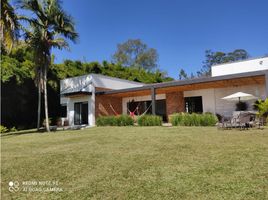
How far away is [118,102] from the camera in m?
20.7

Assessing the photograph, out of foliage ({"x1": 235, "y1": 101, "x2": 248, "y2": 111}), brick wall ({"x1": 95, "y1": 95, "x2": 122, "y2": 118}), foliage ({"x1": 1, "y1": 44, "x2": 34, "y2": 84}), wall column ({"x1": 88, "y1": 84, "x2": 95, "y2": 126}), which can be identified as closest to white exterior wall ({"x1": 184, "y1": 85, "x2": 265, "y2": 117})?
foliage ({"x1": 235, "y1": 101, "x2": 248, "y2": 111})

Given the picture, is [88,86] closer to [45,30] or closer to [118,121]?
[118,121]

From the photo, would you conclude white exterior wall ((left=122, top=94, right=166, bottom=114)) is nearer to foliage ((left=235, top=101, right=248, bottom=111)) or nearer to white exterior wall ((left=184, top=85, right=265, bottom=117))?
white exterior wall ((left=184, top=85, right=265, bottom=117))

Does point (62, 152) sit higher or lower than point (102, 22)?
A: lower

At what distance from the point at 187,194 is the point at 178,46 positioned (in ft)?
88.5

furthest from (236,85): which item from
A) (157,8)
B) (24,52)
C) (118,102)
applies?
(24,52)

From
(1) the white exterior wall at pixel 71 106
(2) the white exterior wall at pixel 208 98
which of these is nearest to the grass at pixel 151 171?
(2) the white exterior wall at pixel 208 98

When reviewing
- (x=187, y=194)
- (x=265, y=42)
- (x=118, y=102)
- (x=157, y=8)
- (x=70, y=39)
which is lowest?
(x=187, y=194)

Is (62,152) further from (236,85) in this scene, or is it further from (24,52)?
(24,52)

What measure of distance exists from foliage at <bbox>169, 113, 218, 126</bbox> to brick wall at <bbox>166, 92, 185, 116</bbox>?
5.10 metres

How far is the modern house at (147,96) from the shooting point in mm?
16516

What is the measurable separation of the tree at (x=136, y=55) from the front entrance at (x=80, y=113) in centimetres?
2508

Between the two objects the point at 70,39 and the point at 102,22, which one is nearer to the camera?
the point at 70,39

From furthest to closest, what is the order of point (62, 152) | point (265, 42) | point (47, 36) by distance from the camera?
point (265, 42) → point (47, 36) → point (62, 152)
